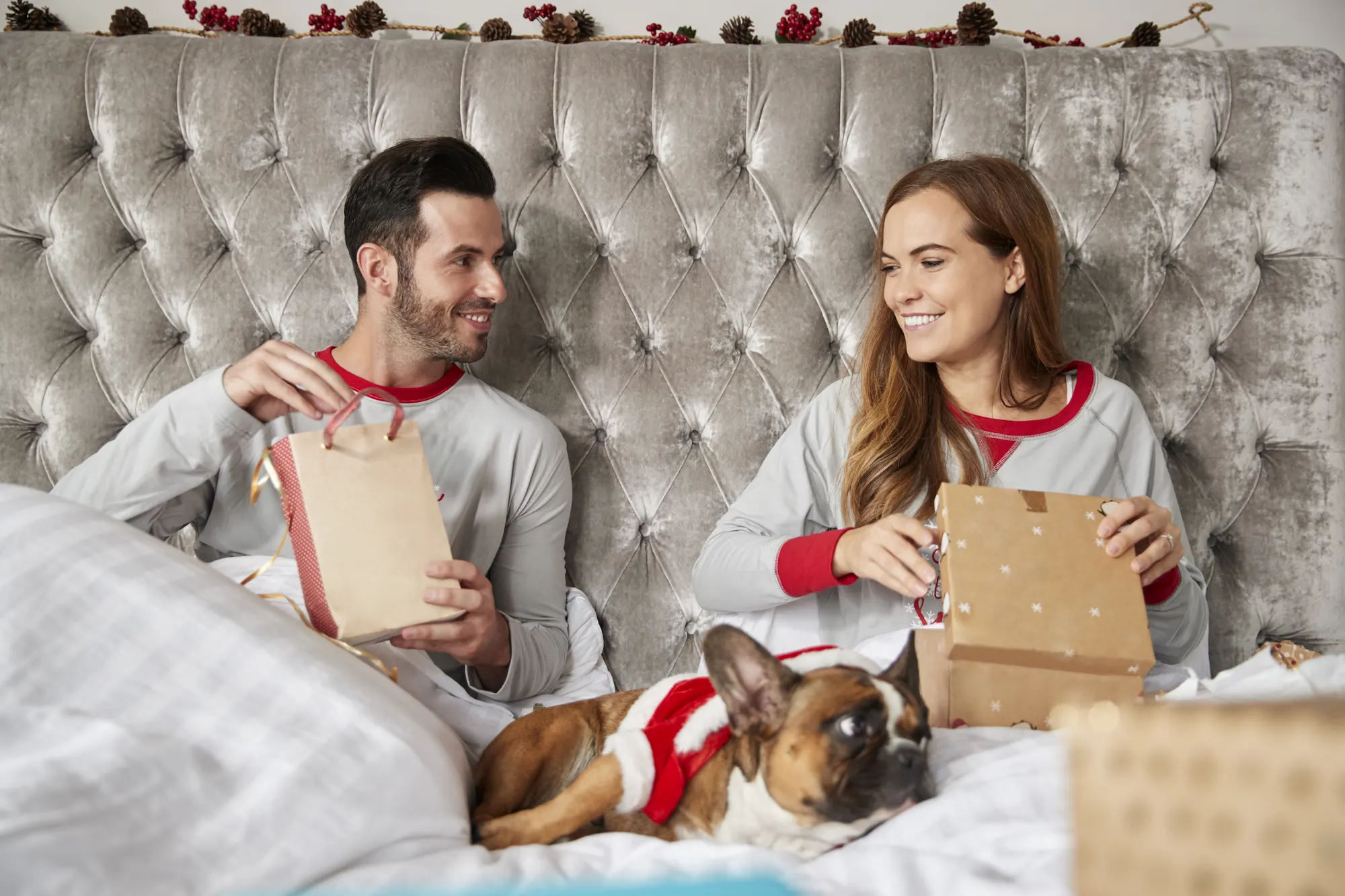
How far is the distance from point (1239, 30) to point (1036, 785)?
68.7 inches

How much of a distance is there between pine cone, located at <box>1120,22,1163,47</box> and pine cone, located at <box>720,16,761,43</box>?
0.74 metres

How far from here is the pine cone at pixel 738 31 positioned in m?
1.61

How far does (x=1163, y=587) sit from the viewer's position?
3.79 feet

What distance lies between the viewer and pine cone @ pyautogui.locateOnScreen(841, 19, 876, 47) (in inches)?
64.0

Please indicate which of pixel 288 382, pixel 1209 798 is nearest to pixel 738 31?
pixel 288 382

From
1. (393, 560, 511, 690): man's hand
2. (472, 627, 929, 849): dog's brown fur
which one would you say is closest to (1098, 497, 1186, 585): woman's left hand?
(472, 627, 929, 849): dog's brown fur

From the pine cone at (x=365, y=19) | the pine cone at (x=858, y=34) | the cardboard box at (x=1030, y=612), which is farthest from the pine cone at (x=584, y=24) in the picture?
the cardboard box at (x=1030, y=612)

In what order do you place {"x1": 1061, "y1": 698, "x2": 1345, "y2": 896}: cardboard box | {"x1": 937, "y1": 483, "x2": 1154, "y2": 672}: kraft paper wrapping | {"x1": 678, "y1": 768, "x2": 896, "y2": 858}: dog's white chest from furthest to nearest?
{"x1": 937, "y1": 483, "x2": 1154, "y2": 672}: kraft paper wrapping → {"x1": 678, "y1": 768, "x2": 896, "y2": 858}: dog's white chest → {"x1": 1061, "y1": 698, "x2": 1345, "y2": 896}: cardboard box

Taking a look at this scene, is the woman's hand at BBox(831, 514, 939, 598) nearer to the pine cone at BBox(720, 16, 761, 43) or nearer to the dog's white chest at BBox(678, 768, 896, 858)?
the dog's white chest at BBox(678, 768, 896, 858)

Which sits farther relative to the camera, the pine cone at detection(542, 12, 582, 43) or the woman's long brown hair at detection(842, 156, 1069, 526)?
the pine cone at detection(542, 12, 582, 43)

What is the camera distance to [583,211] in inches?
58.5

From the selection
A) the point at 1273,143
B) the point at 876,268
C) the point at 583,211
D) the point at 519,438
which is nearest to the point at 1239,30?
the point at 1273,143

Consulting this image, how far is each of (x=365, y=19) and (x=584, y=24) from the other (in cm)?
42

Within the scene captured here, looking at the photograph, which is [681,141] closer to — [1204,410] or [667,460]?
[667,460]
